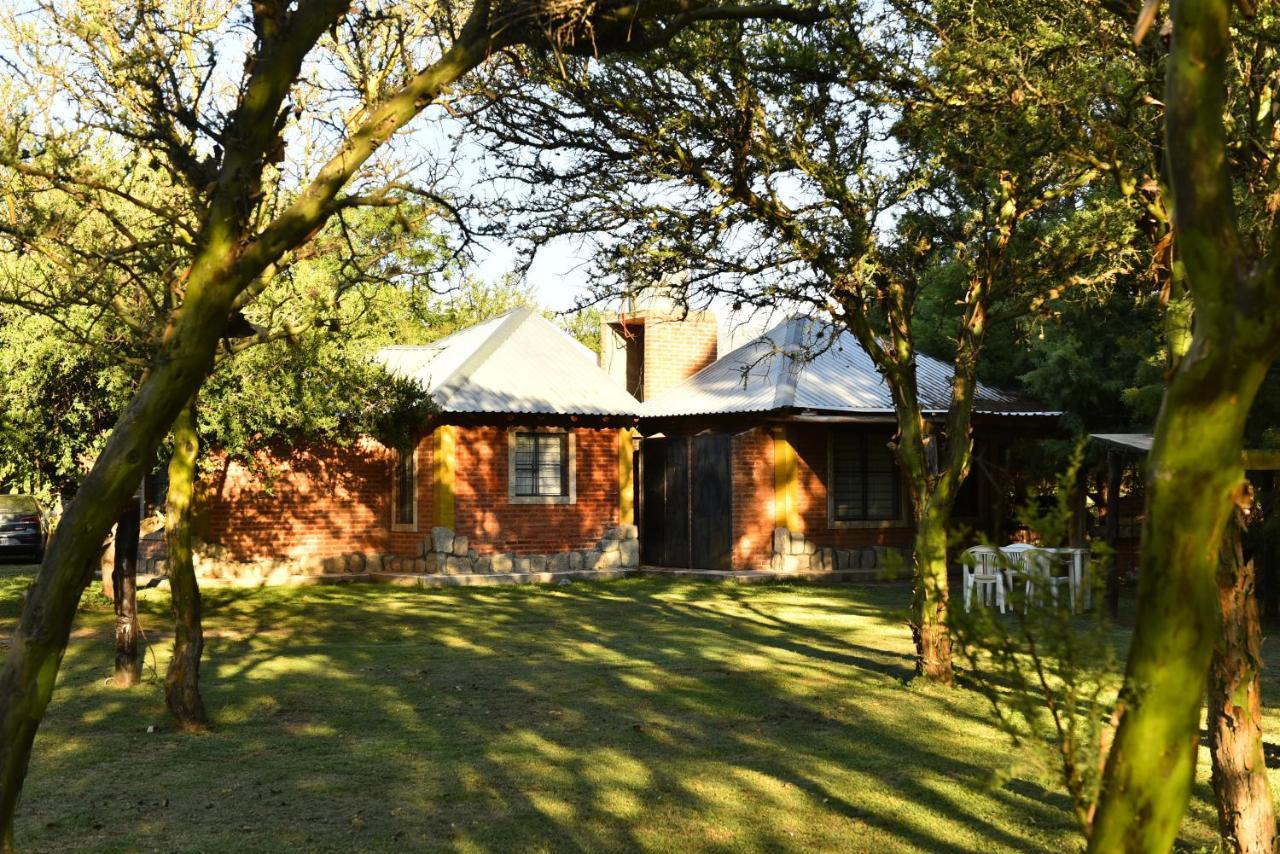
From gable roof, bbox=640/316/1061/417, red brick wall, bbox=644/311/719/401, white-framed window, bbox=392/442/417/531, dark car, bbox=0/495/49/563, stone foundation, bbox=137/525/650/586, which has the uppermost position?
red brick wall, bbox=644/311/719/401

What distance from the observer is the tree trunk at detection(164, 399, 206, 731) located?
897 cm

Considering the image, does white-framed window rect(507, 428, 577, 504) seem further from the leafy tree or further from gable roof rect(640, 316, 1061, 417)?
the leafy tree

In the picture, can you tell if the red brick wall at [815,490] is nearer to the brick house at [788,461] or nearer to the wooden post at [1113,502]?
the brick house at [788,461]

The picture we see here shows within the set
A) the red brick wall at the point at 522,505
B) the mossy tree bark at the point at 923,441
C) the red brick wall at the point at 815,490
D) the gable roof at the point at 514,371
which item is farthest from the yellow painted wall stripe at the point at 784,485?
the mossy tree bark at the point at 923,441

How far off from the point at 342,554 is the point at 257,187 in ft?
59.7

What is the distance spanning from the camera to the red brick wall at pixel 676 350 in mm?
25000

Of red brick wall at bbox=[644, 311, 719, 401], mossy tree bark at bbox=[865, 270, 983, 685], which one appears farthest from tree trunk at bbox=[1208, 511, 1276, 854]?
red brick wall at bbox=[644, 311, 719, 401]

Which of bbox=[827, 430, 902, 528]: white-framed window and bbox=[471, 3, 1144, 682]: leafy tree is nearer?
bbox=[471, 3, 1144, 682]: leafy tree

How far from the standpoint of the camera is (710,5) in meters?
5.88

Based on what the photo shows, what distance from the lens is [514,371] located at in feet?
75.6

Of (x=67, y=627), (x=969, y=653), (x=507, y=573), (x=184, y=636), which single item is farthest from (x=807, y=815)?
(x=507, y=573)

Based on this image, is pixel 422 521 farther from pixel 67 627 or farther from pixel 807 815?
pixel 67 627

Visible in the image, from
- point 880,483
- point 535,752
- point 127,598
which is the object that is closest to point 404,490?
point 880,483

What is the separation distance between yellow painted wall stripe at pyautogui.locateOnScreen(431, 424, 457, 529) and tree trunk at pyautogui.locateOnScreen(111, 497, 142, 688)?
10390mm
